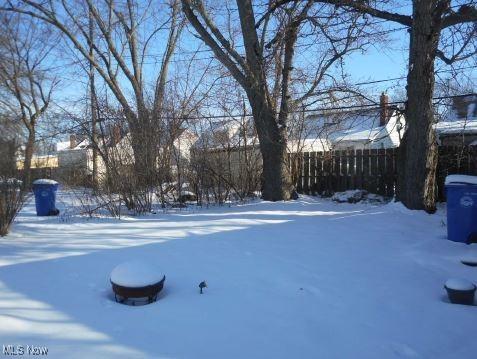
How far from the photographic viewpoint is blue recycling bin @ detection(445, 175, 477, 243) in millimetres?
6719

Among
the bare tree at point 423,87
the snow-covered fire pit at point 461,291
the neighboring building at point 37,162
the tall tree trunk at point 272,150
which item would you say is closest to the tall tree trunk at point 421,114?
the bare tree at point 423,87

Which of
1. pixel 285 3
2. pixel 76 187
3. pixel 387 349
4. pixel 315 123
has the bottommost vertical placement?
pixel 387 349

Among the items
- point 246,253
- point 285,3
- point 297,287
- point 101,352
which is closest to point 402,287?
point 297,287

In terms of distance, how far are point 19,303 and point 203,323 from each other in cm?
183

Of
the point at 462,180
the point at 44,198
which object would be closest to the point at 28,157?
the point at 44,198

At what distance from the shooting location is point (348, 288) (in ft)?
15.4

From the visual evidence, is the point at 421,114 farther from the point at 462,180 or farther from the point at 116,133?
the point at 116,133

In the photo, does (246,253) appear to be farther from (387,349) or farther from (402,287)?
(387,349)

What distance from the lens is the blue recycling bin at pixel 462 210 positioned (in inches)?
265

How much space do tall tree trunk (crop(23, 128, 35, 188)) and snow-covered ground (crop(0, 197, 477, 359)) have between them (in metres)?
1.04

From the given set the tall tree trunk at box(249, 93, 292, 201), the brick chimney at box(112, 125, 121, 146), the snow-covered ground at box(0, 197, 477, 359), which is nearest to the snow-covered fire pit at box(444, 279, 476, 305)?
the snow-covered ground at box(0, 197, 477, 359)

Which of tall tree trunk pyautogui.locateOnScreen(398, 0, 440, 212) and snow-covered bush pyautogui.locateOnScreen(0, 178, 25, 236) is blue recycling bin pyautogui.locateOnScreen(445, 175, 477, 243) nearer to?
tall tree trunk pyautogui.locateOnScreen(398, 0, 440, 212)

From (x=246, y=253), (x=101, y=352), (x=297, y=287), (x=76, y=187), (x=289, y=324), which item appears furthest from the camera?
(x=76, y=187)

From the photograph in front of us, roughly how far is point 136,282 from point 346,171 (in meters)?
11.2
